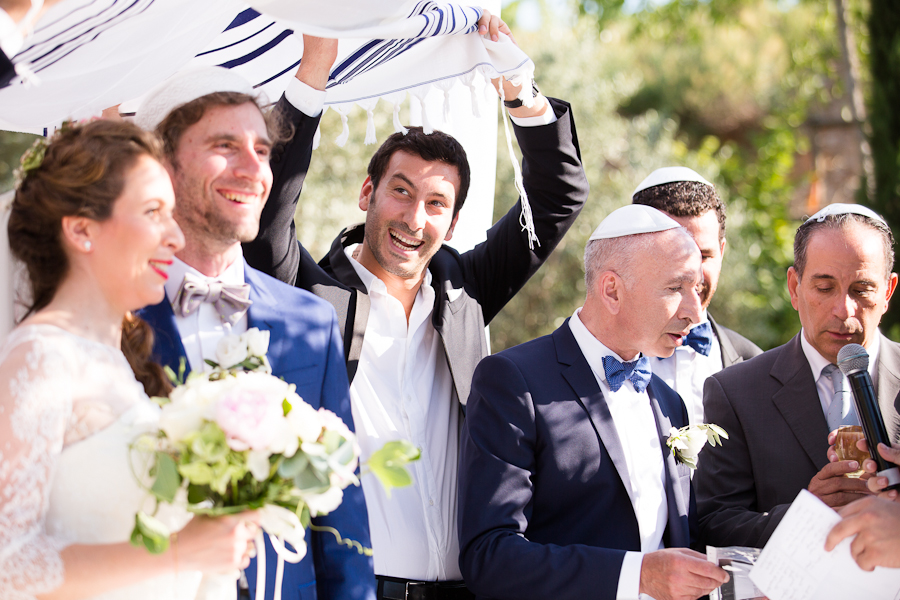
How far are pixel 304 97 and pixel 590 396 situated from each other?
1.56m

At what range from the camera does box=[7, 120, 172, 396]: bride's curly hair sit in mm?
2176

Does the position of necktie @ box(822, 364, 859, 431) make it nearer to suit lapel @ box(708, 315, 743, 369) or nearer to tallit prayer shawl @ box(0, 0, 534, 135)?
suit lapel @ box(708, 315, 743, 369)

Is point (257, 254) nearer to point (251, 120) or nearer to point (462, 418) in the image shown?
point (251, 120)

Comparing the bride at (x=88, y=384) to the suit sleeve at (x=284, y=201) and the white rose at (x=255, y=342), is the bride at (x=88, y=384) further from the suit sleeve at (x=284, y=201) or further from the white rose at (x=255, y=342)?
the suit sleeve at (x=284, y=201)

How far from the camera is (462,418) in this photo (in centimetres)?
363

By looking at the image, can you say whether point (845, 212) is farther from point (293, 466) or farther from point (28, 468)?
point (28, 468)

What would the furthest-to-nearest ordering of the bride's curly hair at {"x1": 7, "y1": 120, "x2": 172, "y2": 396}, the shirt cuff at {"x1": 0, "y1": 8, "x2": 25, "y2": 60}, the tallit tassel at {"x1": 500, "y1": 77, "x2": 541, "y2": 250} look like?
1. the tallit tassel at {"x1": 500, "y1": 77, "x2": 541, "y2": 250}
2. the bride's curly hair at {"x1": 7, "y1": 120, "x2": 172, "y2": 396}
3. the shirt cuff at {"x1": 0, "y1": 8, "x2": 25, "y2": 60}

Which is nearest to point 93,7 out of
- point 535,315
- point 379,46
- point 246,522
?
point 379,46

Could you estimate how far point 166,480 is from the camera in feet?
6.18

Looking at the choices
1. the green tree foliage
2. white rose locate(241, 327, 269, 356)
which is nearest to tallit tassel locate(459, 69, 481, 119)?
white rose locate(241, 327, 269, 356)

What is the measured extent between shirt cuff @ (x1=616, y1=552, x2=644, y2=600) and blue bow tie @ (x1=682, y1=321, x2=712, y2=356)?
175cm

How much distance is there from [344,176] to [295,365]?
967cm

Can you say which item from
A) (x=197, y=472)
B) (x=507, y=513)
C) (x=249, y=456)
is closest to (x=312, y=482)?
(x=249, y=456)

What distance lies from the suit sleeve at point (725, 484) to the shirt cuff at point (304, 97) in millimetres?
2136
